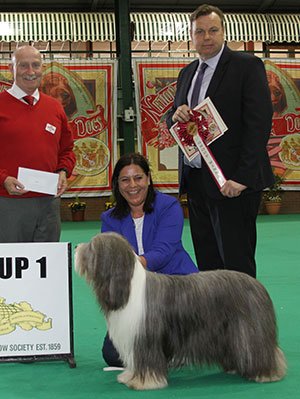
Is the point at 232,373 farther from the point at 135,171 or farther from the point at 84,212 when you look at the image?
the point at 84,212

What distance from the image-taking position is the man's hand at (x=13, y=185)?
9.95ft

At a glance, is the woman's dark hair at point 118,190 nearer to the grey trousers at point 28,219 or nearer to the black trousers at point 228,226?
the black trousers at point 228,226

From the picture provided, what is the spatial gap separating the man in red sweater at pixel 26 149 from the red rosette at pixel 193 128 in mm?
760

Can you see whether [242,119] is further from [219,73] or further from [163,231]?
[163,231]

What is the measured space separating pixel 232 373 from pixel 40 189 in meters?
1.41

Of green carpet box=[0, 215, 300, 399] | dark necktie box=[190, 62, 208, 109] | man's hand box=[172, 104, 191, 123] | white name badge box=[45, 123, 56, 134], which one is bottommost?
green carpet box=[0, 215, 300, 399]

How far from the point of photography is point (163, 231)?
284cm

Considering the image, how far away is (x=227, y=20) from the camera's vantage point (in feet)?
43.1

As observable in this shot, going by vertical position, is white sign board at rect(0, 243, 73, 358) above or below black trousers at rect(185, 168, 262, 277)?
below

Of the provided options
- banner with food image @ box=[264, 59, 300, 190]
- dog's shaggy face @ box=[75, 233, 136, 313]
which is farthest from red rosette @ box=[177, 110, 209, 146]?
banner with food image @ box=[264, 59, 300, 190]

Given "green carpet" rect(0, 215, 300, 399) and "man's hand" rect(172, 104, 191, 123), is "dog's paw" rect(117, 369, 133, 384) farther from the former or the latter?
"man's hand" rect(172, 104, 191, 123)

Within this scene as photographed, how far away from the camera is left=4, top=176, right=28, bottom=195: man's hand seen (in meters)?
3.03

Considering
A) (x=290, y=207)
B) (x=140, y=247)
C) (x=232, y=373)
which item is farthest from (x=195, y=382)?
(x=290, y=207)

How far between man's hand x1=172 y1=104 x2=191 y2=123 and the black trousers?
0.28 meters
